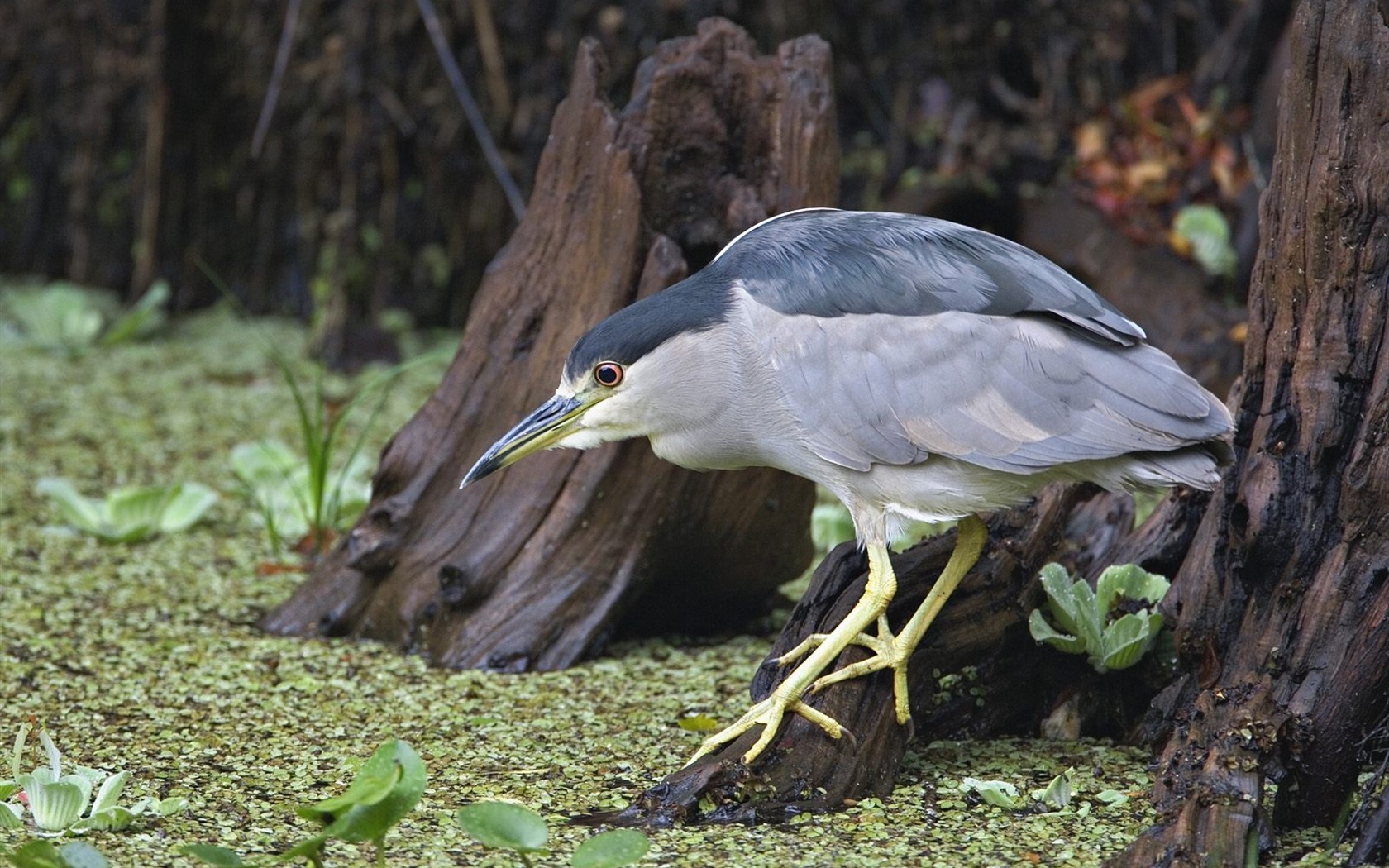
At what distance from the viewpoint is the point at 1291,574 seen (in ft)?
7.95

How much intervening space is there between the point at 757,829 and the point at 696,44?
6.01ft

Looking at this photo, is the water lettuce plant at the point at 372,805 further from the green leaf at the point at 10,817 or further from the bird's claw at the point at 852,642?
the bird's claw at the point at 852,642

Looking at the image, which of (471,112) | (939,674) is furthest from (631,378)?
(471,112)

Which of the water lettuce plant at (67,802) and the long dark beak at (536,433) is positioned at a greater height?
the long dark beak at (536,433)

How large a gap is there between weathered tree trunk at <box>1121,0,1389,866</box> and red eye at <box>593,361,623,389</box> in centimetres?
110

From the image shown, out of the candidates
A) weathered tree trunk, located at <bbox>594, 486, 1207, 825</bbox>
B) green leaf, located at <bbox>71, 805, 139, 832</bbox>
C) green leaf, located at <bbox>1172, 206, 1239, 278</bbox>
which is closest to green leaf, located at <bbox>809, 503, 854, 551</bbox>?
weathered tree trunk, located at <bbox>594, 486, 1207, 825</bbox>

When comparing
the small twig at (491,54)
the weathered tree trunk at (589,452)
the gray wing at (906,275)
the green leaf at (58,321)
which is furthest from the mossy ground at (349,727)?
the small twig at (491,54)

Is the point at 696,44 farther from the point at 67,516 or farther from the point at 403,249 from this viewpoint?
the point at 403,249

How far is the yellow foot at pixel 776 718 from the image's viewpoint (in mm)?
2510

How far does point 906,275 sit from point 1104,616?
74cm

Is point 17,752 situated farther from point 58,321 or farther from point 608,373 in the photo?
point 58,321

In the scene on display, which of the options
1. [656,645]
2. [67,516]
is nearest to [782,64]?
[656,645]

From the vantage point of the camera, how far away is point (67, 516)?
157 inches

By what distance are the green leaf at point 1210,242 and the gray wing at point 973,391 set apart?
278cm
